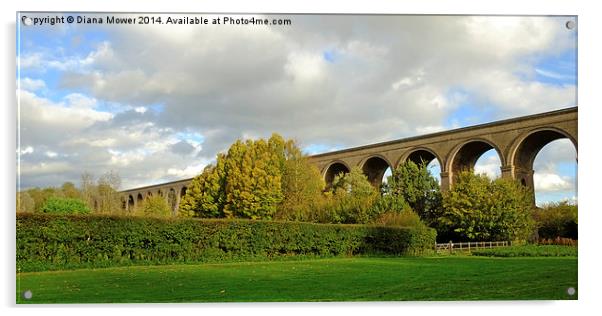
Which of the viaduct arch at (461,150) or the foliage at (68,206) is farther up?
the viaduct arch at (461,150)

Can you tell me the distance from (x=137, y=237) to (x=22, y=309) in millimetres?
5927

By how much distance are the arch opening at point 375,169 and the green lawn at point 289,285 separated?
2539cm

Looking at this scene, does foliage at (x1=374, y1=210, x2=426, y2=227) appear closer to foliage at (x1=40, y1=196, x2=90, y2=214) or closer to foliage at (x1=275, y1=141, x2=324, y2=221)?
foliage at (x1=275, y1=141, x2=324, y2=221)

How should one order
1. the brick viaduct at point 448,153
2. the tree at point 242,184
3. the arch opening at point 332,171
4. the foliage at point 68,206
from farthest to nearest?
the arch opening at point 332,171 < the brick viaduct at point 448,153 < the tree at point 242,184 < the foliage at point 68,206

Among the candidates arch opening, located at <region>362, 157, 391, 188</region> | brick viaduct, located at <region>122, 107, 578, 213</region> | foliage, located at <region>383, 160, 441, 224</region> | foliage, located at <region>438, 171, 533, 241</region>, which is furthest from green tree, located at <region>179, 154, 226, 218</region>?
arch opening, located at <region>362, 157, 391, 188</region>

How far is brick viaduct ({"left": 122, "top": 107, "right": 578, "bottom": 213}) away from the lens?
26062mm

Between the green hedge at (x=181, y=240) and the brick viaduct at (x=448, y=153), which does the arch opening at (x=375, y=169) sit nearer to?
the brick viaduct at (x=448, y=153)

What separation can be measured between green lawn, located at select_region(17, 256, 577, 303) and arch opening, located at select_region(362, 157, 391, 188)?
83.3ft

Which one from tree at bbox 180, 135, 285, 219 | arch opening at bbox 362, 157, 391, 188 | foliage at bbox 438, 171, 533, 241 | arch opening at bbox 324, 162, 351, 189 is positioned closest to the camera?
foliage at bbox 438, 171, 533, 241

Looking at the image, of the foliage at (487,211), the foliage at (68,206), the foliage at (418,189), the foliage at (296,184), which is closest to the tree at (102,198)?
the foliage at (68,206)

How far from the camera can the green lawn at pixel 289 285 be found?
8.88 m

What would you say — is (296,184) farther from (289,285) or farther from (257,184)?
(289,285)

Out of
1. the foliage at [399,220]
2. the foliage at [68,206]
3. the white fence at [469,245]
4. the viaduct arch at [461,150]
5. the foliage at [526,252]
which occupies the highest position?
the viaduct arch at [461,150]
